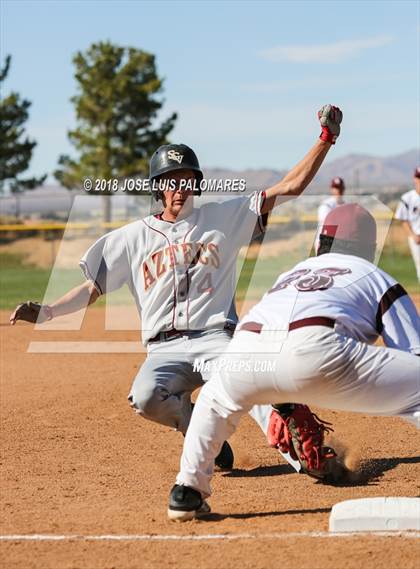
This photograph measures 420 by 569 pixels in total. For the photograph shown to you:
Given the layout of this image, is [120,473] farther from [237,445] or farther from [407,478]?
[407,478]

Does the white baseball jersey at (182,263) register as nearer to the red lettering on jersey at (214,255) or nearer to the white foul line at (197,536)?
the red lettering on jersey at (214,255)

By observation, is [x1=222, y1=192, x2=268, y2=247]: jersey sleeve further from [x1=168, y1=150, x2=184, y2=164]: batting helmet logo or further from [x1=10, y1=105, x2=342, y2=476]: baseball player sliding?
[x1=168, y1=150, x2=184, y2=164]: batting helmet logo

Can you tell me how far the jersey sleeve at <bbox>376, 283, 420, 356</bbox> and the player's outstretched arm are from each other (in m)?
2.41

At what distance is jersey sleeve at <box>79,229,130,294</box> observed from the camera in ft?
21.1

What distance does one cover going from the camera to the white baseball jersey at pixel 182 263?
6.27 m

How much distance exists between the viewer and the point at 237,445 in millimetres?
7246

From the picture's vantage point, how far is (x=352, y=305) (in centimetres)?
468

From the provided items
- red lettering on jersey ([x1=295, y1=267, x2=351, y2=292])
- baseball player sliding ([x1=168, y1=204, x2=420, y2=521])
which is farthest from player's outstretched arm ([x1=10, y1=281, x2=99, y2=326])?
red lettering on jersey ([x1=295, y1=267, x2=351, y2=292])

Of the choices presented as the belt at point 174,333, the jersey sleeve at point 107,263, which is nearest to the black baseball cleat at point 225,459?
the belt at point 174,333

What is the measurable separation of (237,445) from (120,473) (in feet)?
3.74

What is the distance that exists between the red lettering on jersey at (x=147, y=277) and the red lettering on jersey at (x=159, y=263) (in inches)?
1.9

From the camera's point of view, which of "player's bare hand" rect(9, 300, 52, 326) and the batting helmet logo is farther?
the batting helmet logo

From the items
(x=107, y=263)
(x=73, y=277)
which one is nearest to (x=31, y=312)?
(x=107, y=263)

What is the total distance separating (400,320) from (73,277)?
64.1ft
